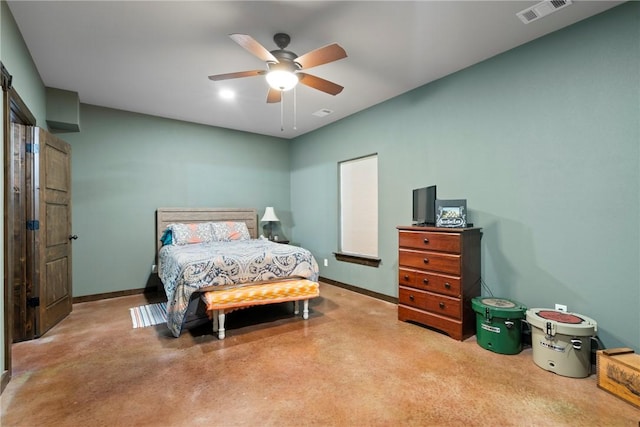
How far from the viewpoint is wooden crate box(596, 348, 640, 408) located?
5.98 feet

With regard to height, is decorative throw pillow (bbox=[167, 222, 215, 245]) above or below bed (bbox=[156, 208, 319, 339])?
above

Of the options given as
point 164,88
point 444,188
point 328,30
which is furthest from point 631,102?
point 164,88

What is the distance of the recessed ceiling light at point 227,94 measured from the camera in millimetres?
3732

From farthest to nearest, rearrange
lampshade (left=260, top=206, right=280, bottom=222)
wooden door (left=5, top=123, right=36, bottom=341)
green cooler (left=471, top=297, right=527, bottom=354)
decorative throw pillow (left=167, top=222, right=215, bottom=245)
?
lampshade (left=260, top=206, right=280, bottom=222) → decorative throw pillow (left=167, top=222, right=215, bottom=245) → wooden door (left=5, top=123, right=36, bottom=341) → green cooler (left=471, top=297, right=527, bottom=354)

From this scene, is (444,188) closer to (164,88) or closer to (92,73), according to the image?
(164,88)

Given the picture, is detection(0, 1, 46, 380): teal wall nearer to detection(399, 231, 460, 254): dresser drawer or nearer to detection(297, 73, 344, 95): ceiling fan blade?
detection(297, 73, 344, 95): ceiling fan blade

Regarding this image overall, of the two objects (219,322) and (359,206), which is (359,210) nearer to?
(359,206)

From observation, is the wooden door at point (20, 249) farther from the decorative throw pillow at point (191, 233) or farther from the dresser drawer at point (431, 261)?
the dresser drawer at point (431, 261)

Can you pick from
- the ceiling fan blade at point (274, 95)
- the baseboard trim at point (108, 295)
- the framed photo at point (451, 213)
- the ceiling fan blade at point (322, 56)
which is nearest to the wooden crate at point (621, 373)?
the framed photo at point (451, 213)

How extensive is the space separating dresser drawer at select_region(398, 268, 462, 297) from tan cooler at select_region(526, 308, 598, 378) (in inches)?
26.2

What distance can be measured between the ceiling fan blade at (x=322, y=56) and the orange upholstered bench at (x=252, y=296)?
2228 mm

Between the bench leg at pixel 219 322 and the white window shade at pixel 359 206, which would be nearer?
the bench leg at pixel 219 322

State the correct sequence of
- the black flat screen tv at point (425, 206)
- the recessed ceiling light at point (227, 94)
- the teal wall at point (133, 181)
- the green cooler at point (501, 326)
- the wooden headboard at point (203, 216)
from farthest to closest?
the wooden headboard at point (203, 216) → the teal wall at point (133, 181) → the recessed ceiling light at point (227, 94) → the black flat screen tv at point (425, 206) → the green cooler at point (501, 326)

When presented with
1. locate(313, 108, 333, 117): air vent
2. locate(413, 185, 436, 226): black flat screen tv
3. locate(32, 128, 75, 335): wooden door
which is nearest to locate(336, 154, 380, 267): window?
locate(313, 108, 333, 117): air vent
